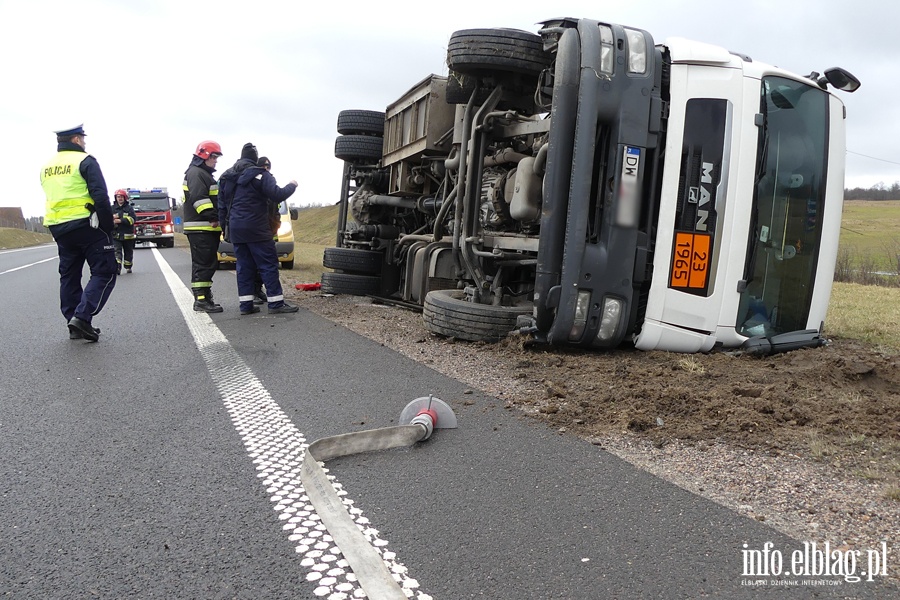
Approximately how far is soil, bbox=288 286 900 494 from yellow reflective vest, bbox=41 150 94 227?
2777 millimetres

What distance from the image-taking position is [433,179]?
26.8 ft

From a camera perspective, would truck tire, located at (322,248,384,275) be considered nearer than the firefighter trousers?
No

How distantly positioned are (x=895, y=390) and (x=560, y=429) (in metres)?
2.19

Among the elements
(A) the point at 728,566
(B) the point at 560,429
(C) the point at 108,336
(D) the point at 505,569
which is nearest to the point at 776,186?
(B) the point at 560,429

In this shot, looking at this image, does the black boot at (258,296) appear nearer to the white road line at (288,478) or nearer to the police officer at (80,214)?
the police officer at (80,214)

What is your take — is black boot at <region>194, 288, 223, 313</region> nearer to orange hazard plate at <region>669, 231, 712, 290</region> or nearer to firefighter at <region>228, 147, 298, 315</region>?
firefighter at <region>228, 147, 298, 315</region>

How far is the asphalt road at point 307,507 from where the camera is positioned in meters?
1.73

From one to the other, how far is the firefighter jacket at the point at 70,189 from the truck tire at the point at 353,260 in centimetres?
377

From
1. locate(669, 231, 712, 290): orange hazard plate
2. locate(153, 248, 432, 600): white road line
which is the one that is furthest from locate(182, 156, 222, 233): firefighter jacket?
locate(669, 231, 712, 290): orange hazard plate

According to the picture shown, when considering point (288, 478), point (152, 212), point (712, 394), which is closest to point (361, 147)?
point (712, 394)

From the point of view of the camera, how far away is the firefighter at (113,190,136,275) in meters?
12.9

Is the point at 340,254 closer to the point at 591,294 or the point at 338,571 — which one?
the point at 591,294

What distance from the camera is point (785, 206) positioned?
4.59m

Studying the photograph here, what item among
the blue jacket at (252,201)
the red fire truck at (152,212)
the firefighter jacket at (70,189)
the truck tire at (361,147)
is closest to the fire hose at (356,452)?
the firefighter jacket at (70,189)
